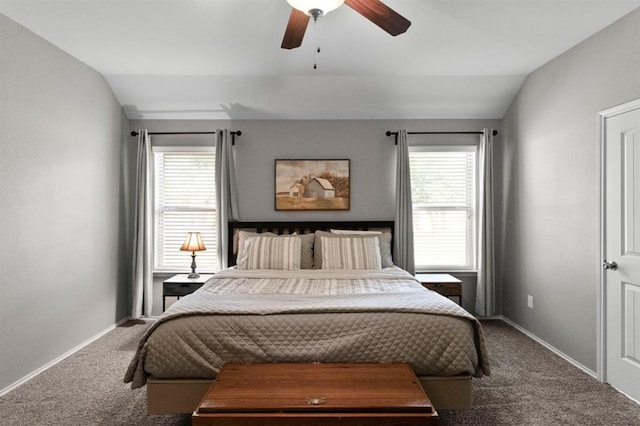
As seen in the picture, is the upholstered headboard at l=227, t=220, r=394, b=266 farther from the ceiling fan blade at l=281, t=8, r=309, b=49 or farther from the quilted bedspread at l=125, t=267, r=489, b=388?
the ceiling fan blade at l=281, t=8, r=309, b=49

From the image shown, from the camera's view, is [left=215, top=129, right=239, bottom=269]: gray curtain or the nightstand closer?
A: the nightstand

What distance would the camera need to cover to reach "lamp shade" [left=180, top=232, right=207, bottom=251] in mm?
A: 4523

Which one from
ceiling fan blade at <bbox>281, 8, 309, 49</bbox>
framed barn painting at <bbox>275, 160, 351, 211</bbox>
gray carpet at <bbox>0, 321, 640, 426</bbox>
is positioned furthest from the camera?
framed barn painting at <bbox>275, 160, 351, 211</bbox>

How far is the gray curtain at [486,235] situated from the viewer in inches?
188

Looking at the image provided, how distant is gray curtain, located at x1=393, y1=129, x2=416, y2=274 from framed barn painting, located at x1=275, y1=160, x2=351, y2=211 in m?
0.59

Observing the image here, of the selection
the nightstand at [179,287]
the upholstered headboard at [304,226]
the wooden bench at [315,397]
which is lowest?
the wooden bench at [315,397]

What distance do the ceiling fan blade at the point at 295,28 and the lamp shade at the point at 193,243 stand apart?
2564mm

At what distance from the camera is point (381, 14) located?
2.37m

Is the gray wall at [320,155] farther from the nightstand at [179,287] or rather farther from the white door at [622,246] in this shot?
the white door at [622,246]

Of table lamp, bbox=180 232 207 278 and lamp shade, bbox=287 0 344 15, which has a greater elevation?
lamp shade, bbox=287 0 344 15

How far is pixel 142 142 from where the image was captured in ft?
15.8

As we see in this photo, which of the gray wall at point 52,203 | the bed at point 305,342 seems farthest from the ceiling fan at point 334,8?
the gray wall at point 52,203

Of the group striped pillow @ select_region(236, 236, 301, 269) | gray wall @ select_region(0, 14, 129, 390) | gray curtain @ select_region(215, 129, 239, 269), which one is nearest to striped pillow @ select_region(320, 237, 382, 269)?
striped pillow @ select_region(236, 236, 301, 269)

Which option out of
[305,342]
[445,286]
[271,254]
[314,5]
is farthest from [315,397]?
[445,286]
